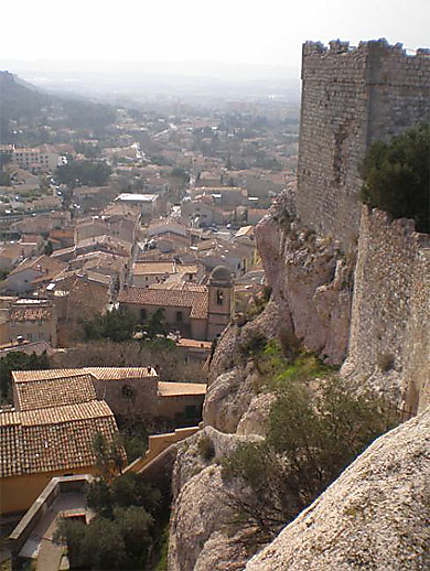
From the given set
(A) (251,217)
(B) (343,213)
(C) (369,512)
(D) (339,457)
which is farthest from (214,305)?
(A) (251,217)

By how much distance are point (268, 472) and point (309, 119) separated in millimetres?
6617

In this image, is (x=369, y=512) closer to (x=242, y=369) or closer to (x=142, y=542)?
(x=142, y=542)

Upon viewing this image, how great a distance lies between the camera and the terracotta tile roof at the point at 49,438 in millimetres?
11664

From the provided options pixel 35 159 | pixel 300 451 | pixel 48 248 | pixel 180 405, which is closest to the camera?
pixel 300 451

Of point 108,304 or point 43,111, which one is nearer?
point 108,304

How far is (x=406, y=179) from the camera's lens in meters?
7.62

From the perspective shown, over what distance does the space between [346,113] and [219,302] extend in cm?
1697

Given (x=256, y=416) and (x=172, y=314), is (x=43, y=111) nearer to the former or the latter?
(x=172, y=314)

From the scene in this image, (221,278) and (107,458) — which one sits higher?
(107,458)

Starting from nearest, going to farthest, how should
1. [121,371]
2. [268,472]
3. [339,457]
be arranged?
[339,457], [268,472], [121,371]

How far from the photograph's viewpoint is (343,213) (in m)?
9.84

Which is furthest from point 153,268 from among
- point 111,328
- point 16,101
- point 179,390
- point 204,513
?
point 16,101

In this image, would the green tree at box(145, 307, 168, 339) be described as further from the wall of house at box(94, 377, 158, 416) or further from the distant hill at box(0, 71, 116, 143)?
the distant hill at box(0, 71, 116, 143)

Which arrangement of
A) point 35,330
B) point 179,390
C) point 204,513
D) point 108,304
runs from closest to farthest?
point 204,513 < point 179,390 < point 35,330 < point 108,304
